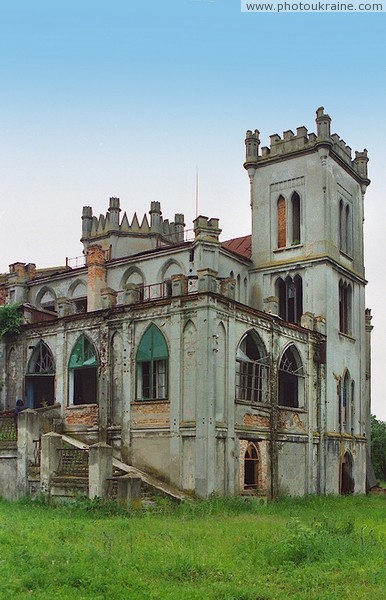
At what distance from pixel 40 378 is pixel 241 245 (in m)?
12.1

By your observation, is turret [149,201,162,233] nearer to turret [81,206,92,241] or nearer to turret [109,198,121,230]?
turret [109,198,121,230]

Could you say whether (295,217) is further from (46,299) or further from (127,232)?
(46,299)

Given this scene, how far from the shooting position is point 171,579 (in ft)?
40.8

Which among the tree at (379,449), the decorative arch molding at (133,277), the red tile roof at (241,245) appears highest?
the red tile roof at (241,245)

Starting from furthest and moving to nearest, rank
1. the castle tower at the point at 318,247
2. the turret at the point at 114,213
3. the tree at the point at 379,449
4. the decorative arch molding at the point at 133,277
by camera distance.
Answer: the tree at the point at 379,449
the turret at the point at 114,213
the decorative arch molding at the point at 133,277
the castle tower at the point at 318,247

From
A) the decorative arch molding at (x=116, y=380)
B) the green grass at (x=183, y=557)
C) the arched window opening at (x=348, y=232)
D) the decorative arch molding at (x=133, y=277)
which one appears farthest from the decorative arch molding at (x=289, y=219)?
the green grass at (x=183, y=557)

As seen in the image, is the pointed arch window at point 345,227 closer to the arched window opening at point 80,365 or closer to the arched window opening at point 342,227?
the arched window opening at point 342,227

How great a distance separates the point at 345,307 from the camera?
35.5 m

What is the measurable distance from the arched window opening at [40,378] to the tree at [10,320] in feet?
4.07

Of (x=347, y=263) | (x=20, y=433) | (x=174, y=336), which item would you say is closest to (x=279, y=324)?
(x=174, y=336)

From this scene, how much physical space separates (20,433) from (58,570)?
1346 centimetres

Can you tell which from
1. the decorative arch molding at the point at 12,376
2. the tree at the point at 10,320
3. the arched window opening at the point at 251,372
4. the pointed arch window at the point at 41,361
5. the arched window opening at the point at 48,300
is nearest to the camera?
the arched window opening at the point at 251,372

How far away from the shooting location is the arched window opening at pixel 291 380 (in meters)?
30.3

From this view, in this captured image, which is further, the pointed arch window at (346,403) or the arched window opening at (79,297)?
the arched window opening at (79,297)
